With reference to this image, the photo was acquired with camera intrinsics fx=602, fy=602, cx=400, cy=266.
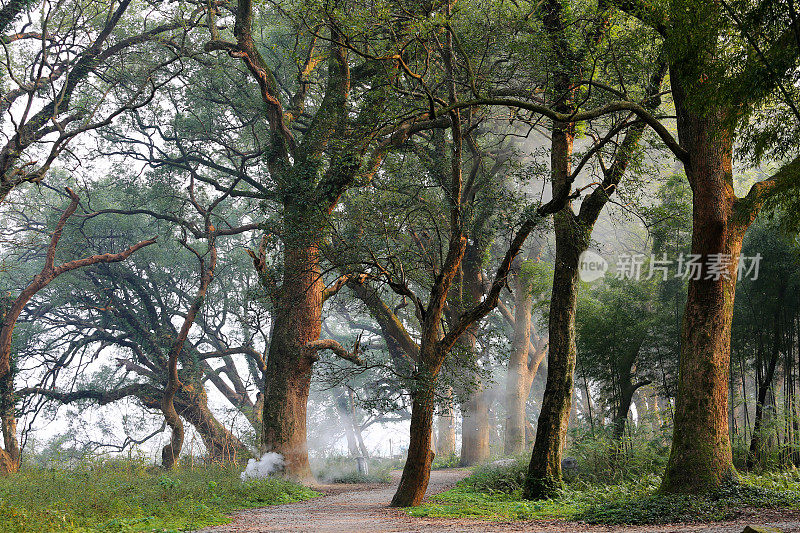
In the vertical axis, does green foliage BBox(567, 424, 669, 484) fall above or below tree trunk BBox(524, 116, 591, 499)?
below

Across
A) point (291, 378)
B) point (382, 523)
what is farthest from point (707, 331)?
point (291, 378)

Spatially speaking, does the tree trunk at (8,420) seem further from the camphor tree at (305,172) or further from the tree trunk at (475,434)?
the tree trunk at (475,434)

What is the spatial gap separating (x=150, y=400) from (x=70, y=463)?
335 inches

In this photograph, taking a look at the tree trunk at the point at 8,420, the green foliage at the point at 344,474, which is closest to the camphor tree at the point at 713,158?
the green foliage at the point at 344,474

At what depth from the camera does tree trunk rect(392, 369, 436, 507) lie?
325 inches

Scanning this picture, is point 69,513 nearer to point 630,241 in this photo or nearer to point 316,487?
point 316,487

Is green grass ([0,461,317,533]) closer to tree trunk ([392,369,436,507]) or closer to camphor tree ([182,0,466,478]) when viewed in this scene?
camphor tree ([182,0,466,478])

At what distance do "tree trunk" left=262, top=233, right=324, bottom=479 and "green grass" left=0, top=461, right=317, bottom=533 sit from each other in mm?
1520

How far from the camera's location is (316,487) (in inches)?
470

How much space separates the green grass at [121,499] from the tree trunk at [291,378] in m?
1.52

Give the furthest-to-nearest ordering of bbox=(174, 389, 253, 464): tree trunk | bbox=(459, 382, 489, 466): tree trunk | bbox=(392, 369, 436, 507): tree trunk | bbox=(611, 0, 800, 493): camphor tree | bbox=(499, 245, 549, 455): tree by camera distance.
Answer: bbox=(499, 245, 549, 455): tree → bbox=(459, 382, 489, 466): tree trunk → bbox=(174, 389, 253, 464): tree trunk → bbox=(392, 369, 436, 507): tree trunk → bbox=(611, 0, 800, 493): camphor tree

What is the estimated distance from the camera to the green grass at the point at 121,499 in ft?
16.8

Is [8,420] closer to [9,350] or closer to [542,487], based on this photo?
[9,350]

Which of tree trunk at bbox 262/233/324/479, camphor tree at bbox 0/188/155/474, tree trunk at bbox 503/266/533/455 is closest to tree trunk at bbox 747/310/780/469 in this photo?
tree trunk at bbox 262/233/324/479
